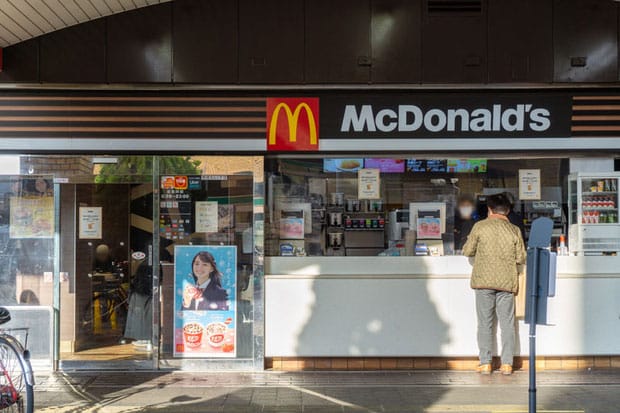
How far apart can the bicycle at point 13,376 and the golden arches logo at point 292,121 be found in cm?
325

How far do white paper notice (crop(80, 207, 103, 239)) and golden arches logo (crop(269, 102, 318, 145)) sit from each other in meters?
2.22

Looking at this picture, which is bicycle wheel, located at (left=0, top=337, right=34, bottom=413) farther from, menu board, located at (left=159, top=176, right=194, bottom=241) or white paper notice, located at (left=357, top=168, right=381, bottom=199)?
white paper notice, located at (left=357, top=168, right=381, bottom=199)

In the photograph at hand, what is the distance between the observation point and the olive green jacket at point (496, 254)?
22.4ft

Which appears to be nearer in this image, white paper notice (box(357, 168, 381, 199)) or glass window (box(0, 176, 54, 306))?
glass window (box(0, 176, 54, 306))

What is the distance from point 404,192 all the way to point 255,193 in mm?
1748

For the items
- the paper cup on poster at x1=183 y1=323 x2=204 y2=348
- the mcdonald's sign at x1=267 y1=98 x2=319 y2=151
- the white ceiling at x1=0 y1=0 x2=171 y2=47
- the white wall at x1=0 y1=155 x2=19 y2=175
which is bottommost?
the paper cup on poster at x1=183 y1=323 x2=204 y2=348

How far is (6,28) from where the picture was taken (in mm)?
6516

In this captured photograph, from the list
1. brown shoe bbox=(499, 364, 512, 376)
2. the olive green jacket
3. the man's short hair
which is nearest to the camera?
the olive green jacket

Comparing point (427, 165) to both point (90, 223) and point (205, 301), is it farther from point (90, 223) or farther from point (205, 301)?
point (90, 223)

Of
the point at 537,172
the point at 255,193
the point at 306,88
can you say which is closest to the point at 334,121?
the point at 306,88

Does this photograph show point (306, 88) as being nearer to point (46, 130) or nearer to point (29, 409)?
point (46, 130)

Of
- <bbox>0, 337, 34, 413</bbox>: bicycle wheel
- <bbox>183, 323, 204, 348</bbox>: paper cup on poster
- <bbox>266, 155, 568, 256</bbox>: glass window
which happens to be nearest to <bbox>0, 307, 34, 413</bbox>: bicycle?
<bbox>0, 337, 34, 413</bbox>: bicycle wheel

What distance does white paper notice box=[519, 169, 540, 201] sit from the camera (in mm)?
7539

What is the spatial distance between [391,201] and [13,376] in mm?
4344
